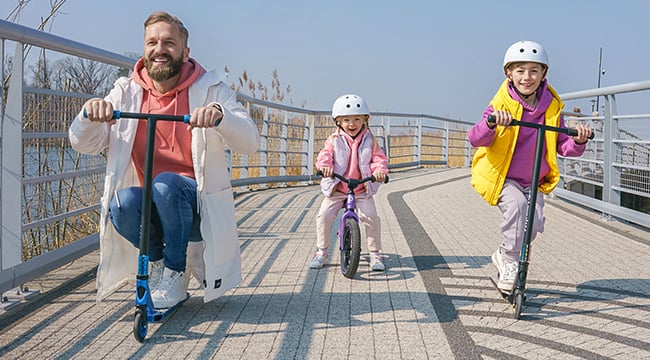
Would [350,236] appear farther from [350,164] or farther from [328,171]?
[350,164]

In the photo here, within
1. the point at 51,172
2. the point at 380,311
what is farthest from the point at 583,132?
the point at 51,172

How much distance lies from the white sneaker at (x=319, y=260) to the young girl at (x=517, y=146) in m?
1.49

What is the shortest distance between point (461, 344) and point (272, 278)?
1.96 m

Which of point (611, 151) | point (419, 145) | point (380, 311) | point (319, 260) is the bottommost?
point (380, 311)

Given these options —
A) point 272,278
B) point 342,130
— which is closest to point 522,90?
point 342,130

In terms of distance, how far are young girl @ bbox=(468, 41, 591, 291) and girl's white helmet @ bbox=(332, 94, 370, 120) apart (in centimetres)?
127

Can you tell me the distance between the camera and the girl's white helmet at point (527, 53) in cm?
482

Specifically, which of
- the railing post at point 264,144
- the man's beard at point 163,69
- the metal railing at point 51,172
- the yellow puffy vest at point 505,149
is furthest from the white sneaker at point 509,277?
the railing post at point 264,144

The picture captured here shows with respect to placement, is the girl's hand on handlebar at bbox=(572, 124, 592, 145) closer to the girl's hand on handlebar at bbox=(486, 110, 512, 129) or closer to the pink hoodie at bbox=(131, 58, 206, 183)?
the girl's hand on handlebar at bbox=(486, 110, 512, 129)

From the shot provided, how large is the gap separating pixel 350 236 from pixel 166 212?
1.90 m

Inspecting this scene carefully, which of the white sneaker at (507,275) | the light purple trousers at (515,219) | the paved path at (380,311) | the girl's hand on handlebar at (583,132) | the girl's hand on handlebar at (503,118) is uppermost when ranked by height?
the girl's hand on handlebar at (503,118)

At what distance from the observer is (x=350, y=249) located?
5.80 m

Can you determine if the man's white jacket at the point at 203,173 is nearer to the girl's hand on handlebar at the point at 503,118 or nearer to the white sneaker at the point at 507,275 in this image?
the girl's hand on handlebar at the point at 503,118

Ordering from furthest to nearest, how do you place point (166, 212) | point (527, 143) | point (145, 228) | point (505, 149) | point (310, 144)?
1. point (310, 144)
2. point (527, 143)
3. point (505, 149)
4. point (166, 212)
5. point (145, 228)
